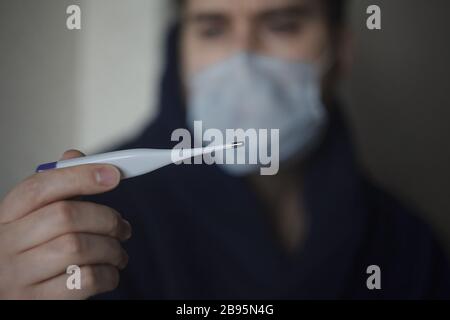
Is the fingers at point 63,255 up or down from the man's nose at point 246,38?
down

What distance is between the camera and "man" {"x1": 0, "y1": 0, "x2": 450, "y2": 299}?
1.65 ft

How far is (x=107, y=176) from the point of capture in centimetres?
30

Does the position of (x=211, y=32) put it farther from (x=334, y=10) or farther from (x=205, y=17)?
(x=334, y=10)

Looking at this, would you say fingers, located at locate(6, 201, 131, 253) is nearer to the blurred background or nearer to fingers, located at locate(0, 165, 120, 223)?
fingers, located at locate(0, 165, 120, 223)

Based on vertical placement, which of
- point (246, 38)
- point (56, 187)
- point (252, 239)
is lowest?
point (252, 239)

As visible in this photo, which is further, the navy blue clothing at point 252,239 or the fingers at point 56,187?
the navy blue clothing at point 252,239

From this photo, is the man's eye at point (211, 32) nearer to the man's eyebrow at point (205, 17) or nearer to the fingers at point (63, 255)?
the man's eyebrow at point (205, 17)

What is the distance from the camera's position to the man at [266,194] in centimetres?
50

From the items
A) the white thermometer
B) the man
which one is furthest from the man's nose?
the white thermometer

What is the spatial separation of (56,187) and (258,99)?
0.26m

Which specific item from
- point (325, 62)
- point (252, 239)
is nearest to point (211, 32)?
point (325, 62)

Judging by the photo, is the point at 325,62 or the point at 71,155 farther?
the point at 325,62

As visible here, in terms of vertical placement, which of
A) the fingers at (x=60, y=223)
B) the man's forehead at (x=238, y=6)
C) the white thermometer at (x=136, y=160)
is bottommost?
the fingers at (x=60, y=223)

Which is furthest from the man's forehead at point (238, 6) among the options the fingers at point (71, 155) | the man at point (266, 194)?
the fingers at point (71, 155)
